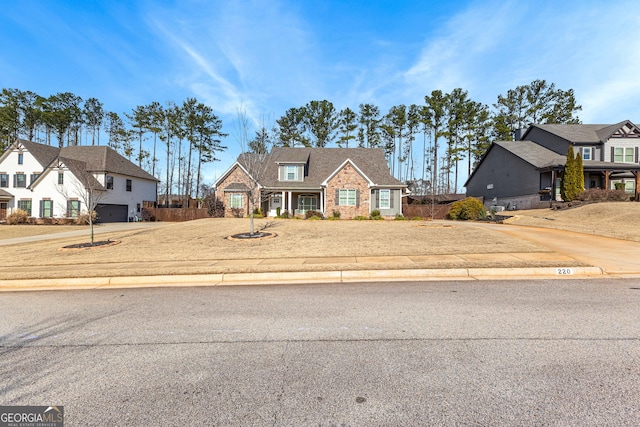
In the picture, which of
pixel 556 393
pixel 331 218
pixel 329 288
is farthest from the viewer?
pixel 331 218

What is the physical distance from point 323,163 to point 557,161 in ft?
74.5

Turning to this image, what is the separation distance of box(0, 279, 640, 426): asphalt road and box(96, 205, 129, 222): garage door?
105 feet

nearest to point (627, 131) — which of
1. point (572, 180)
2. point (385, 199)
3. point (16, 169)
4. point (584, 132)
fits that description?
point (584, 132)

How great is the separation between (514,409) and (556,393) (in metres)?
0.56

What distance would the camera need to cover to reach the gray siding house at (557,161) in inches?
1112

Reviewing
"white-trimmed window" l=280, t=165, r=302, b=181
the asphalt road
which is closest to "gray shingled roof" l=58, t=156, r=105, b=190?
"white-trimmed window" l=280, t=165, r=302, b=181

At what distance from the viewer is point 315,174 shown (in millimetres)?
30250

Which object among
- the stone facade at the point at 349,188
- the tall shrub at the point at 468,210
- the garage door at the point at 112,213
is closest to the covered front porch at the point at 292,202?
the stone facade at the point at 349,188

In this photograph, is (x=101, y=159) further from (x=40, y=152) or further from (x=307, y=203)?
(x=307, y=203)

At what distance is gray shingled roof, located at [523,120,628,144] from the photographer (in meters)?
30.6

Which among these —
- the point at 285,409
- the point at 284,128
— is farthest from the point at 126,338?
the point at 284,128

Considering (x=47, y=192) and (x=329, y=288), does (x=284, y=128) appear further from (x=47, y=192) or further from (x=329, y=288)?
(x=329, y=288)

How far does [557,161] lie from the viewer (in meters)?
28.9

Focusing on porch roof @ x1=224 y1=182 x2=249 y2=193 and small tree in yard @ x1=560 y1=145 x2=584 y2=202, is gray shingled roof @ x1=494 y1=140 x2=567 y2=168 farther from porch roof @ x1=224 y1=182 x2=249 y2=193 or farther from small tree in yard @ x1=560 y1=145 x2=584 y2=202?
porch roof @ x1=224 y1=182 x2=249 y2=193
